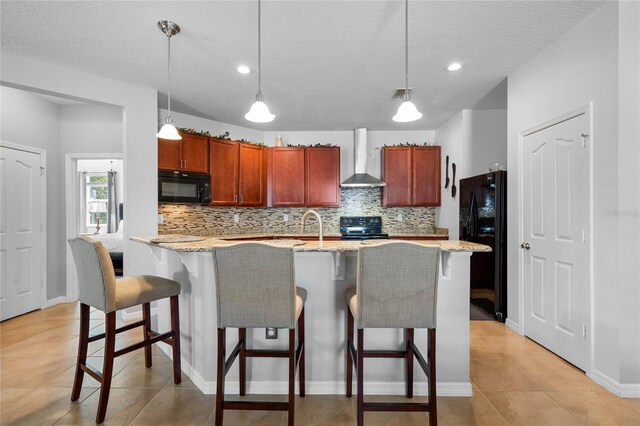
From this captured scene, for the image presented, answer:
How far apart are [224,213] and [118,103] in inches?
82.4

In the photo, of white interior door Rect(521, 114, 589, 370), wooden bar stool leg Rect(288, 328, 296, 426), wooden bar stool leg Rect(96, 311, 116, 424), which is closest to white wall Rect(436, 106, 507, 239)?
white interior door Rect(521, 114, 589, 370)

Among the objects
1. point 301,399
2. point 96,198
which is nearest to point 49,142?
point 96,198

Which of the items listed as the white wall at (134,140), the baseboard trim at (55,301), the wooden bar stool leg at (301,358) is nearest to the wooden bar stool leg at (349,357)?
the wooden bar stool leg at (301,358)

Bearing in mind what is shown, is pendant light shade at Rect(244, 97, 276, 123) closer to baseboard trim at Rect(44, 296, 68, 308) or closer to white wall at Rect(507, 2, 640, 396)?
white wall at Rect(507, 2, 640, 396)

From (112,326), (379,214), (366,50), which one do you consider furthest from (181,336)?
(379,214)

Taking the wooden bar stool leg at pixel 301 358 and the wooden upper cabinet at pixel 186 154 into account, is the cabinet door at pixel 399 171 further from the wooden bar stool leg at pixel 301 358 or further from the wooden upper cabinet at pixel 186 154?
the wooden bar stool leg at pixel 301 358

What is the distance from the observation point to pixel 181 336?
7.66ft

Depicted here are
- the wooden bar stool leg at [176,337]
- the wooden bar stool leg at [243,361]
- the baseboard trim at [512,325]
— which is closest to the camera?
the wooden bar stool leg at [243,361]

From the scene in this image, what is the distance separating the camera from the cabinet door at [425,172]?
193 inches

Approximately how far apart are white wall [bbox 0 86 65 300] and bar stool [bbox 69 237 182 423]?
2.73 metres

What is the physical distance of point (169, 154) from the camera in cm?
384

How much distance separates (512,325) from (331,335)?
217cm

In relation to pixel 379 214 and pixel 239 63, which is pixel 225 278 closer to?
pixel 239 63

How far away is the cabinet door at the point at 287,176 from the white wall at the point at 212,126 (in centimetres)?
52
